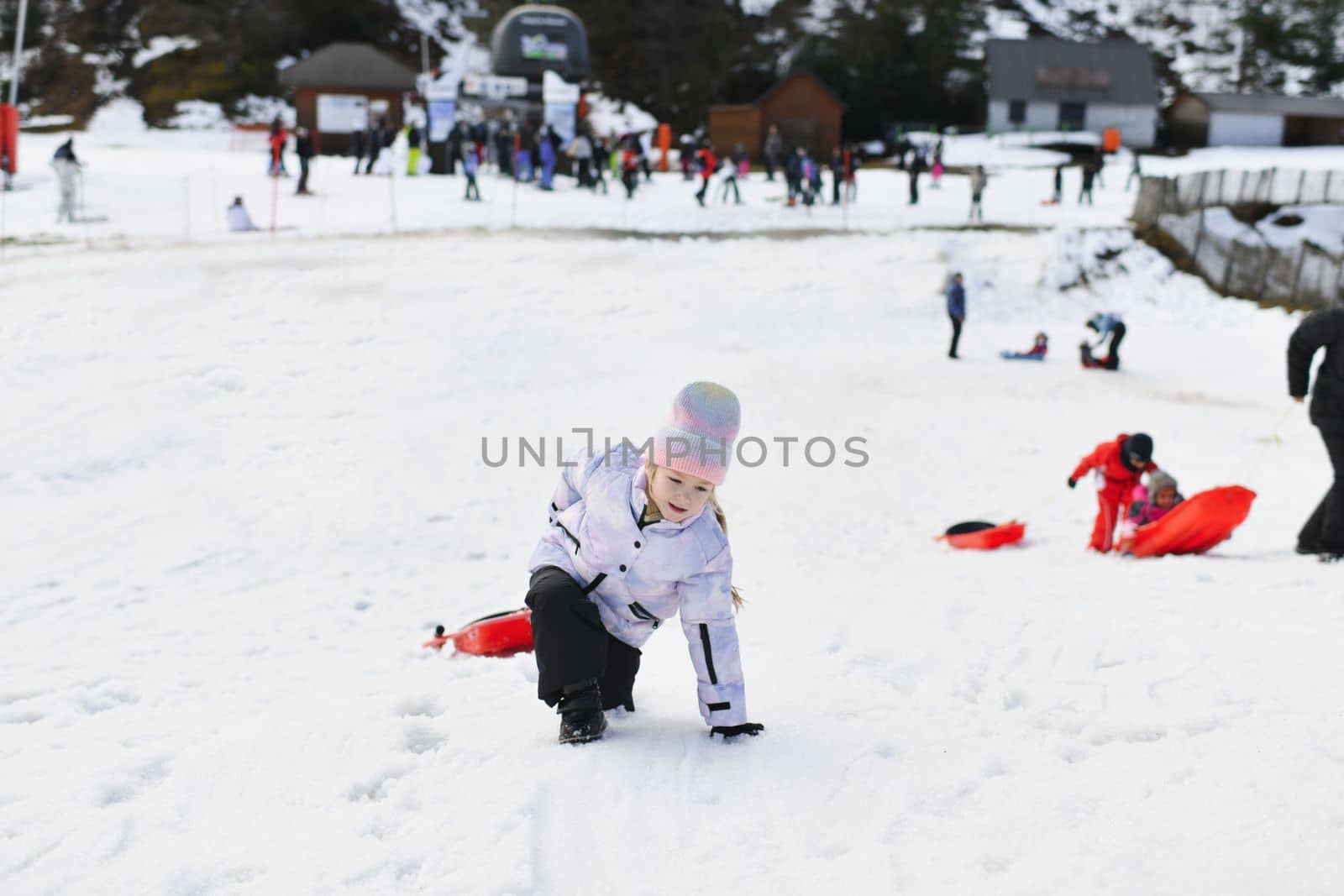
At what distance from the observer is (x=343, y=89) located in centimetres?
3950

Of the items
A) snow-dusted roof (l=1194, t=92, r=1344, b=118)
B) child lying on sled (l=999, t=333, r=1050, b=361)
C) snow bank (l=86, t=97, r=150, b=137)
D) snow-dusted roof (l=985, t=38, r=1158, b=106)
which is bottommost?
child lying on sled (l=999, t=333, r=1050, b=361)

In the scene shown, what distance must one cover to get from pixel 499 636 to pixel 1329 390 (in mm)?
5179

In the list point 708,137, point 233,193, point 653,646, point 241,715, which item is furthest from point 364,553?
point 708,137

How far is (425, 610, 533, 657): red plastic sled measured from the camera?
4.95 m

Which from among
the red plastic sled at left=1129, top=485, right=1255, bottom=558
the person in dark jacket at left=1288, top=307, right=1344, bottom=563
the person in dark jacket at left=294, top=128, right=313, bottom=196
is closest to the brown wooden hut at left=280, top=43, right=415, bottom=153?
the person in dark jacket at left=294, top=128, right=313, bottom=196

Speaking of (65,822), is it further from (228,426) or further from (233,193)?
(233,193)

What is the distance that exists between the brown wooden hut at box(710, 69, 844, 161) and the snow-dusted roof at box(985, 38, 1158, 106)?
11.6m

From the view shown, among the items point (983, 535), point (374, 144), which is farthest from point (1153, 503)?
point (374, 144)

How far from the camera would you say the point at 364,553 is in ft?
26.0

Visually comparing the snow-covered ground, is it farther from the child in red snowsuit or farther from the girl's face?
the girl's face

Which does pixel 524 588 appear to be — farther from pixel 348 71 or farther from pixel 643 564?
pixel 348 71

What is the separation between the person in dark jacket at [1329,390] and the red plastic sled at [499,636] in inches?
191

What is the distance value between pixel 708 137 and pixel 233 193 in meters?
28.0
